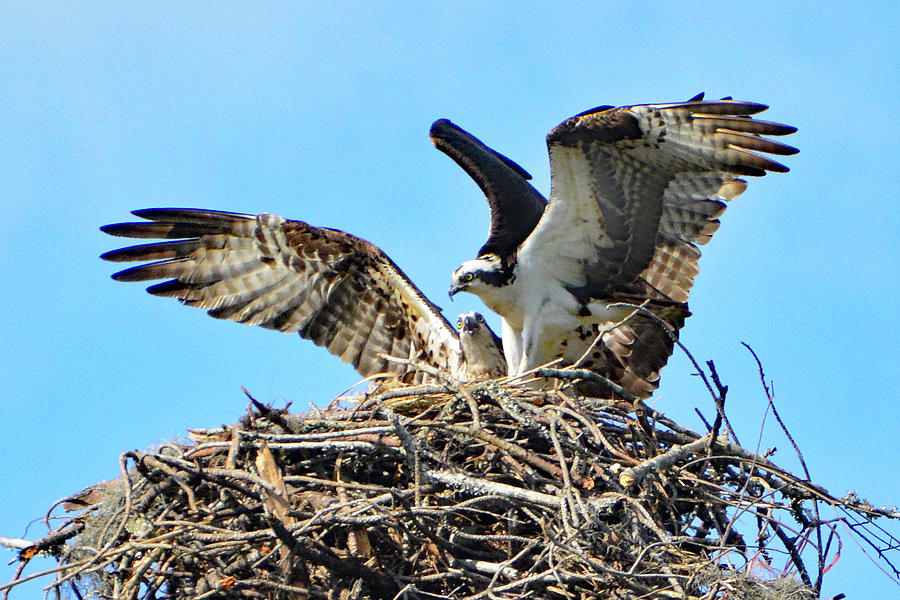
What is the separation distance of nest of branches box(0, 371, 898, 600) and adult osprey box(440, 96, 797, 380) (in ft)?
4.94

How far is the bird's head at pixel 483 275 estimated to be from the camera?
24.3 feet

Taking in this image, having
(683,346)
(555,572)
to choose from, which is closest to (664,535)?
(555,572)

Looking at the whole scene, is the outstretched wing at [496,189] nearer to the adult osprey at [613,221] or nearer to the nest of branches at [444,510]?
the adult osprey at [613,221]

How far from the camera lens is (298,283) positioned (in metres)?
7.98

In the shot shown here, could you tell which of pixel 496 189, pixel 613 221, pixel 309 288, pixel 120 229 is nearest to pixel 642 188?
pixel 613 221

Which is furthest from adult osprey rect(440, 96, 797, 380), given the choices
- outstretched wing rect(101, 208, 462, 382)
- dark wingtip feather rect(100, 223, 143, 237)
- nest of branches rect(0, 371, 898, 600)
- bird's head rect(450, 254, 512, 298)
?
dark wingtip feather rect(100, 223, 143, 237)

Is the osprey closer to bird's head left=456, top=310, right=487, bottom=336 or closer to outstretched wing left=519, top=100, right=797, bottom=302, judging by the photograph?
bird's head left=456, top=310, right=487, bottom=336

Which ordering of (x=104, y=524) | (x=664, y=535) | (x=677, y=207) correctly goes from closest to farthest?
(x=664, y=535)
(x=104, y=524)
(x=677, y=207)

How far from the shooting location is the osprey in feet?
25.3

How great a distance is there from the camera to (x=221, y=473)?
5.39 metres

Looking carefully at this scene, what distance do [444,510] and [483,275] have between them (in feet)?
8.40

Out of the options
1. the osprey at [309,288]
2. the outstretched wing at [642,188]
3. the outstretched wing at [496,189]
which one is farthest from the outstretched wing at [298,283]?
the outstretched wing at [642,188]

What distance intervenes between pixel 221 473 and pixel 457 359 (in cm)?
292

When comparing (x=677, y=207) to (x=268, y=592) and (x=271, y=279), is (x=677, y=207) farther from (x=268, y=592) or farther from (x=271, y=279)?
(x=268, y=592)
